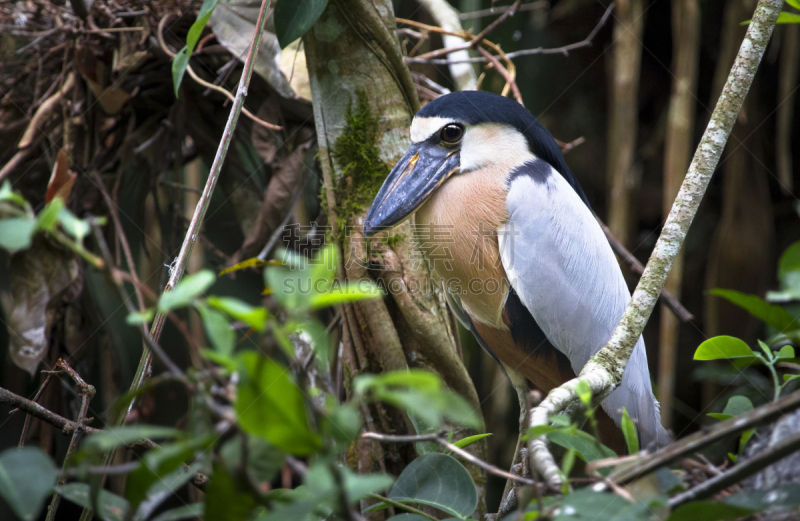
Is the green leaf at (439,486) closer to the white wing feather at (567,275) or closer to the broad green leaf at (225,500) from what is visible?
the broad green leaf at (225,500)

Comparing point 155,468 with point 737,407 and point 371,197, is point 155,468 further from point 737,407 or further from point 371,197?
point 371,197

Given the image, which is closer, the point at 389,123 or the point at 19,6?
the point at 389,123

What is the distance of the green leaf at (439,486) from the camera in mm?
566

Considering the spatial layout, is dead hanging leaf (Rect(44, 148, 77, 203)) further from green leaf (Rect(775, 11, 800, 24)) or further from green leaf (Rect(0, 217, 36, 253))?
green leaf (Rect(775, 11, 800, 24))

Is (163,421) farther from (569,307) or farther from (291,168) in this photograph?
(569,307)

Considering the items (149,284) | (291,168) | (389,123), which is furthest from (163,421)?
(389,123)

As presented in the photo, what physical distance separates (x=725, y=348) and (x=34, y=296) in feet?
4.47

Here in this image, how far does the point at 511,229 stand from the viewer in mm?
1104

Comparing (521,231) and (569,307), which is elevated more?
(521,231)

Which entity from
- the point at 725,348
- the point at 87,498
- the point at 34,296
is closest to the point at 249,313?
the point at 87,498

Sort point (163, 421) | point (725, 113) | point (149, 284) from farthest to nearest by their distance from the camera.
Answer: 1. point (163, 421)
2. point (149, 284)
3. point (725, 113)

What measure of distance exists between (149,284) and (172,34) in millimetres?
704

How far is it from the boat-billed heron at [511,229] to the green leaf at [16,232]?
734mm

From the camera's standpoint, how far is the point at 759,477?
0.48 metres
